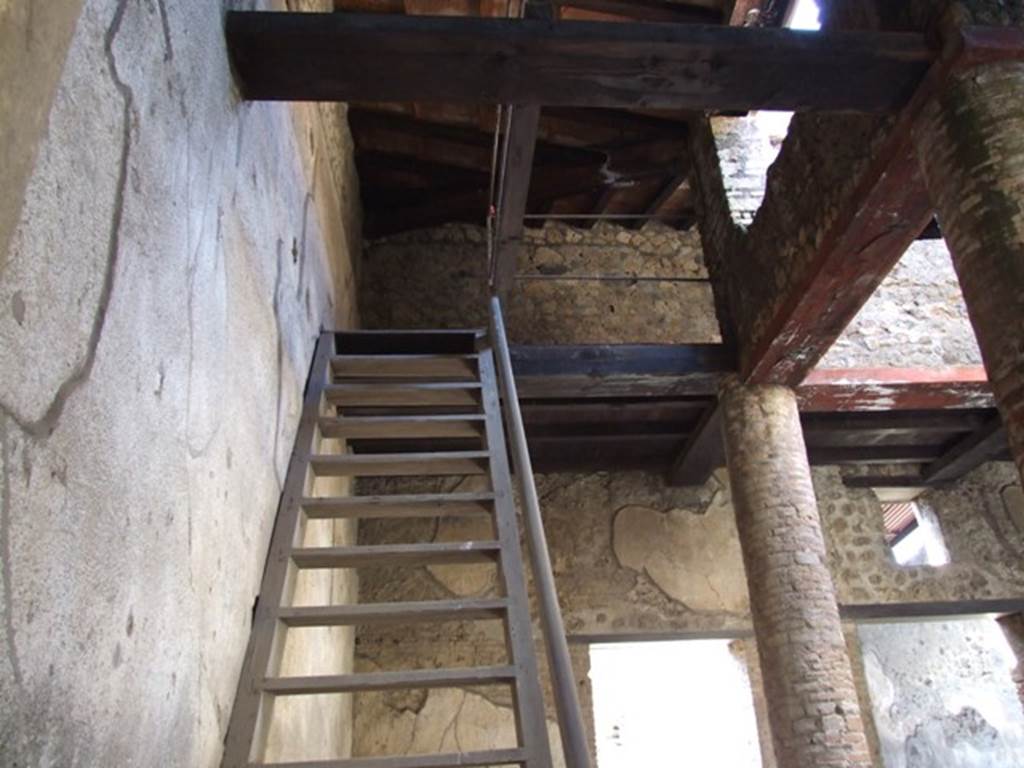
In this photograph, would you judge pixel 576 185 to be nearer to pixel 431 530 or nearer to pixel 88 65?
pixel 431 530

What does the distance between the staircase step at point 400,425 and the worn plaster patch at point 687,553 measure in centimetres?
344

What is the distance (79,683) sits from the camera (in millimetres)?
1571

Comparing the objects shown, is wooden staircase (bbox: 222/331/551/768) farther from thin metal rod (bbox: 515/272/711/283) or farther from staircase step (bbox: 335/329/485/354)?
thin metal rod (bbox: 515/272/711/283)

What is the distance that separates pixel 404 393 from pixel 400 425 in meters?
0.36

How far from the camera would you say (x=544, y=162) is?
752 cm

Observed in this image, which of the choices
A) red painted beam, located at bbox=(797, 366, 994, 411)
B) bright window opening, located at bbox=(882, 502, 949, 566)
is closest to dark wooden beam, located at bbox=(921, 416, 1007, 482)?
red painted beam, located at bbox=(797, 366, 994, 411)

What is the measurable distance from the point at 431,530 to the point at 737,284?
131 inches

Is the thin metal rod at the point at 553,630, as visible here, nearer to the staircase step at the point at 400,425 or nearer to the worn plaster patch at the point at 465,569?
the staircase step at the point at 400,425

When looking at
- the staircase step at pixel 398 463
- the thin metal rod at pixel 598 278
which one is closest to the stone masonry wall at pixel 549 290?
the thin metal rod at pixel 598 278

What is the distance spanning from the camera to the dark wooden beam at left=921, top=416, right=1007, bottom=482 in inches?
277

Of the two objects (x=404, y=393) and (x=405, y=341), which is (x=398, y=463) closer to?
(x=404, y=393)

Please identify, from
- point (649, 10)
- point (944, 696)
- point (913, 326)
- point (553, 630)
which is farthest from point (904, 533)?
point (553, 630)

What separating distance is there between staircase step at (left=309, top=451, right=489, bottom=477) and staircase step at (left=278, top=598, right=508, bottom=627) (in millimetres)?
900

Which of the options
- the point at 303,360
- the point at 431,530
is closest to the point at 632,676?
the point at 431,530
